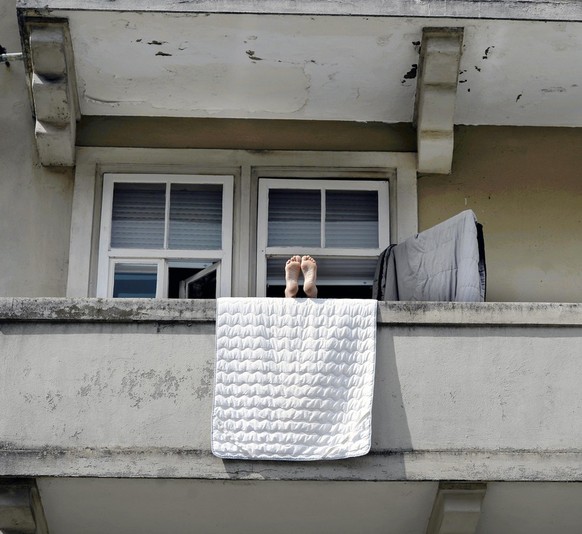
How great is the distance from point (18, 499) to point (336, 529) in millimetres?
1920

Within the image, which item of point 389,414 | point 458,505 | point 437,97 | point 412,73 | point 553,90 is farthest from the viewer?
point 553,90

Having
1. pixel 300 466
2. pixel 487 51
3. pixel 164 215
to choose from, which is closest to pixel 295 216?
pixel 164 215

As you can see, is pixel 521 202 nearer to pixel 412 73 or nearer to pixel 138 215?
pixel 412 73

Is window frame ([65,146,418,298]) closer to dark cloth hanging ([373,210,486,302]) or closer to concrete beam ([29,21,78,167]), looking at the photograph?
concrete beam ([29,21,78,167])

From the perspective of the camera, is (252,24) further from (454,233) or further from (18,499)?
(18,499)

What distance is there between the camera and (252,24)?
963 centimetres

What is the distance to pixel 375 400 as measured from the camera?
8.34 meters

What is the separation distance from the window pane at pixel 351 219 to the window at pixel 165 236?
2.40ft

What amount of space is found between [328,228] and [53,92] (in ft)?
7.09

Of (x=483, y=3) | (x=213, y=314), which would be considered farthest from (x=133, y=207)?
(x=483, y=3)

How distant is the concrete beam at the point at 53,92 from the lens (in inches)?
379

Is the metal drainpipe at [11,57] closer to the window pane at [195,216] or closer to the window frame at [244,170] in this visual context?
the window frame at [244,170]

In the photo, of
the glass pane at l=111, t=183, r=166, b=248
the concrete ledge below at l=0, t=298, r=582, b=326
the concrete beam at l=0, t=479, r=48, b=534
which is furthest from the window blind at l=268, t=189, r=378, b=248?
the concrete beam at l=0, t=479, r=48, b=534

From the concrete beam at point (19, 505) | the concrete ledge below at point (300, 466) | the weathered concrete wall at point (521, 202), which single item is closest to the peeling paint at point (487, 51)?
the weathered concrete wall at point (521, 202)
